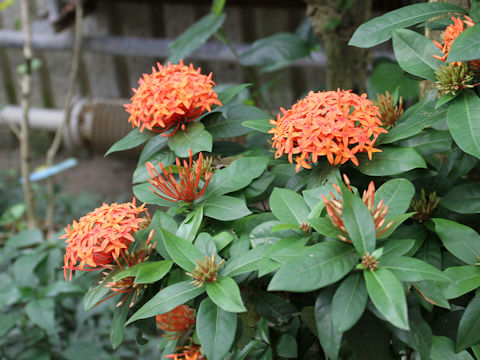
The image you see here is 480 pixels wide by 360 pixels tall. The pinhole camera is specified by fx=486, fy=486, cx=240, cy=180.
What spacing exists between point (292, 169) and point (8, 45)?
3.25m

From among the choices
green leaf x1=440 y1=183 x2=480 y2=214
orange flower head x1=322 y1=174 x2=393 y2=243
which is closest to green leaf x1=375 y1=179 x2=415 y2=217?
orange flower head x1=322 y1=174 x2=393 y2=243

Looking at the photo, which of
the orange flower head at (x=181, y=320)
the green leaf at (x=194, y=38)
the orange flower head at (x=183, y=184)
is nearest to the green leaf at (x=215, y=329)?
the orange flower head at (x=183, y=184)

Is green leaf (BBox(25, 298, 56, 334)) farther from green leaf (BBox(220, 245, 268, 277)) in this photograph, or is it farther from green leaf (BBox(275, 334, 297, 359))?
green leaf (BBox(220, 245, 268, 277))

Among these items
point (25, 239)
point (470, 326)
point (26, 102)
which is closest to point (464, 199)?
point (470, 326)

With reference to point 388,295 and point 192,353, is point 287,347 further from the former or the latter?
point 388,295

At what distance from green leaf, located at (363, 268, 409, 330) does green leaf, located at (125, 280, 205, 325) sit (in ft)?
0.90

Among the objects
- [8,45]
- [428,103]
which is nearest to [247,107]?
[428,103]

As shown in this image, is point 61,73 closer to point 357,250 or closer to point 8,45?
point 8,45

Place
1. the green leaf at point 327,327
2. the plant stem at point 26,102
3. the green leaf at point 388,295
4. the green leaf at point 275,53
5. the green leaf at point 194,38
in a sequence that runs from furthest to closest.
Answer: the plant stem at point 26,102, the green leaf at point 275,53, the green leaf at point 194,38, the green leaf at point 327,327, the green leaf at point 388,295

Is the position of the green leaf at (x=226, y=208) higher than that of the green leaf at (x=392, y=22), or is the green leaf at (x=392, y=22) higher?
the green leaf at (x=392, y=22)

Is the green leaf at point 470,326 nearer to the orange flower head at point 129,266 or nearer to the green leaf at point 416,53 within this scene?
Result: the green leaf at point 416,53

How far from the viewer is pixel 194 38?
160 cm

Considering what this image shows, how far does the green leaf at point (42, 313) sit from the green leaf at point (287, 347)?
0.94m

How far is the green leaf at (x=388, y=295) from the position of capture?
1.97ft
